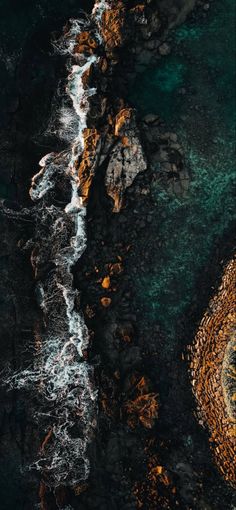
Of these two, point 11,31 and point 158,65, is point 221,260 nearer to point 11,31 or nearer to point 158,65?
point 158,65

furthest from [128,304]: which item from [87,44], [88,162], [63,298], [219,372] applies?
[87,44]

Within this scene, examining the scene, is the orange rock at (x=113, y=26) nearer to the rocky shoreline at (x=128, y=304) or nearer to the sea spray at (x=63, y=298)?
the rocky shoreline at (x=128, y=304)

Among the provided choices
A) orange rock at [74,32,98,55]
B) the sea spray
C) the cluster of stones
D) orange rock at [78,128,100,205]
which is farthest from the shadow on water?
the sea spray

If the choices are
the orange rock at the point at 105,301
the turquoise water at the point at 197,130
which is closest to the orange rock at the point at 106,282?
→ the orange rock at the point at 105,301

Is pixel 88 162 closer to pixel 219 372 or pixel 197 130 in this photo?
pixel 197 130

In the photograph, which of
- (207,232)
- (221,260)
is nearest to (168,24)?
(207,232)

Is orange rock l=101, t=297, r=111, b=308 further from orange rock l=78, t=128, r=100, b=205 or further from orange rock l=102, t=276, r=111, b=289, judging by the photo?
orange rock l=78, t=128, r=100, b=205
